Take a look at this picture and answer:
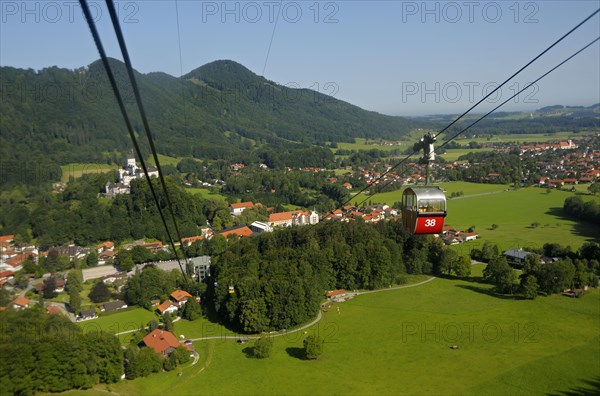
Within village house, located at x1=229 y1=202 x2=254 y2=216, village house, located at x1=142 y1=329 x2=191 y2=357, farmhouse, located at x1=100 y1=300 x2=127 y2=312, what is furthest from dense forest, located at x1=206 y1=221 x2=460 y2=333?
village house, located at x1=229 y1=202 x2=254 y2=216

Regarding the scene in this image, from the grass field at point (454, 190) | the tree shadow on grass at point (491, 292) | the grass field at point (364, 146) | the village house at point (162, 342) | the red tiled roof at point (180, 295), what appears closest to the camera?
the village house at point (162, 342)

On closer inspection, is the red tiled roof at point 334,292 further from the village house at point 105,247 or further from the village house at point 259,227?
the village house at point 105,247

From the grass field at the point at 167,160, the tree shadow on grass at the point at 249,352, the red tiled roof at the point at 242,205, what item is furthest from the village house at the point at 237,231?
the grass field at the point at 167,160

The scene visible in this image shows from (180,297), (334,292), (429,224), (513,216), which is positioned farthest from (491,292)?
(429,224)

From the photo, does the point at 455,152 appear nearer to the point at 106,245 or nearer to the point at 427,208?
the point at 106,245

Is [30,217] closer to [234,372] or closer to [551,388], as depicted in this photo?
[234,372]

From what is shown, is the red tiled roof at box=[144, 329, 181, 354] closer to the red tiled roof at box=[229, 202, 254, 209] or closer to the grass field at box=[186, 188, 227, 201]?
the red tiled roof at box=[229, 202, 254, 209]

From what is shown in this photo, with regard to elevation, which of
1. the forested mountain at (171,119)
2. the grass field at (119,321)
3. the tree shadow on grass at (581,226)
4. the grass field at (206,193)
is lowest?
the grass field at (119,321)

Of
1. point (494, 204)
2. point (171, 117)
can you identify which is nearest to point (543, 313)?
point (494, 204)
